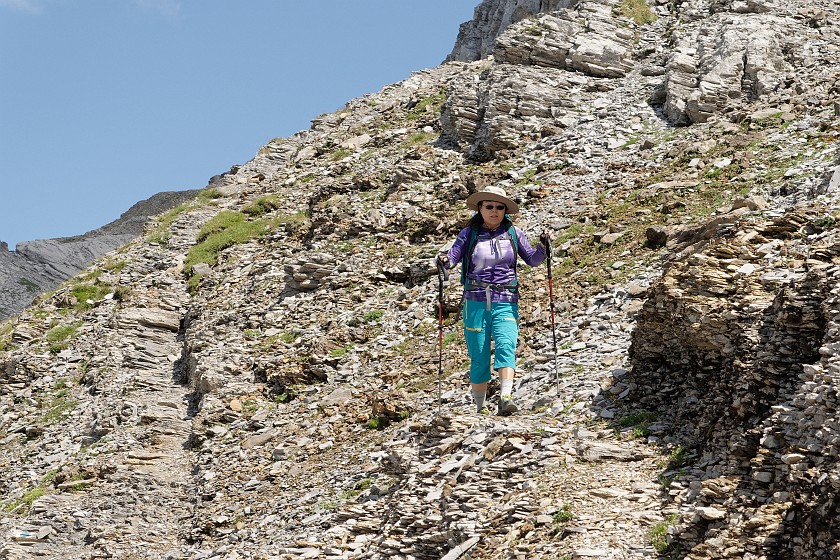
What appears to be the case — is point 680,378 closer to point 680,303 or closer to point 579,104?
point 680,303

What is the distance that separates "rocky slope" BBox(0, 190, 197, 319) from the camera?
233 ft

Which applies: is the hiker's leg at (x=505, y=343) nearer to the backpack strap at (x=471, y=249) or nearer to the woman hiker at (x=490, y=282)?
the woman hiker at (x=490, y=282)

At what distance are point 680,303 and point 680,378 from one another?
1.06m

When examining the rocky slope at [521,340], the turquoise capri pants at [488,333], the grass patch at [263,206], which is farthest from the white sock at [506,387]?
the grass patch at [263,206]

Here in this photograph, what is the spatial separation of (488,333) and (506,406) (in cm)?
117

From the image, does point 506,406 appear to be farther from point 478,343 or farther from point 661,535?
point 661,535

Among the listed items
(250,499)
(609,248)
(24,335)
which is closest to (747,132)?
(609,248)

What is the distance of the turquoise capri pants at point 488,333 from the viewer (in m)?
13.4

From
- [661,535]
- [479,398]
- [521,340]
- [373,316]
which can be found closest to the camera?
[661,535]

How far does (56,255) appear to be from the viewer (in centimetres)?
7569

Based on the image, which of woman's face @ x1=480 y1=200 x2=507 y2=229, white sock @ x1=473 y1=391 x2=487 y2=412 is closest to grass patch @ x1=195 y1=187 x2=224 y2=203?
woman's face @ x1=480 y1=200 x2=507 y2=229

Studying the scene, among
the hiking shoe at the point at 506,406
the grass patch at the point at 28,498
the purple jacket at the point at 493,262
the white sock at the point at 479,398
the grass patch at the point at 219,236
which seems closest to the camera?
the hiking shoe at the point at 506,406

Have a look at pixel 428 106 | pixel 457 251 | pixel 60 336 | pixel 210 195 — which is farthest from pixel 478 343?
pixel 210 195

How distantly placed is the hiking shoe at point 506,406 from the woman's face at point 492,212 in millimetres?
2558
